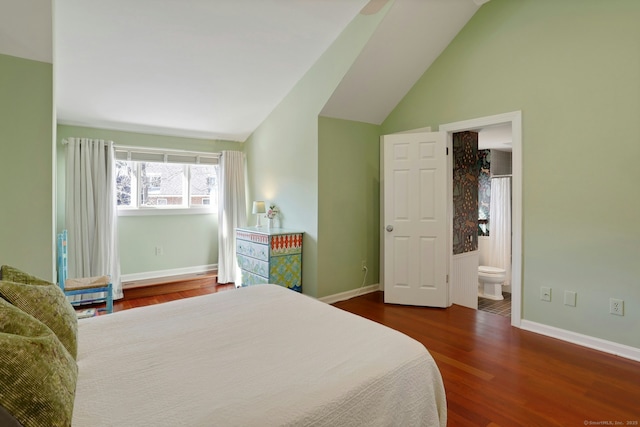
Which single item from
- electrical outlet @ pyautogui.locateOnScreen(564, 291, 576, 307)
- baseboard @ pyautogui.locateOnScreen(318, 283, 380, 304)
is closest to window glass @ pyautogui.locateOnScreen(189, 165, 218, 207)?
baseboard @ pyautogui.locateOnScreen(318, 283, 380, 304)

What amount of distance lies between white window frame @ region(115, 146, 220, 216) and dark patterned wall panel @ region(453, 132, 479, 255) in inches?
132

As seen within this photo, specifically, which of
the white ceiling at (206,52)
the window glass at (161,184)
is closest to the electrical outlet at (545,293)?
the white ceiling at (206,52)

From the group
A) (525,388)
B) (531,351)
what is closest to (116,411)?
(525,388)

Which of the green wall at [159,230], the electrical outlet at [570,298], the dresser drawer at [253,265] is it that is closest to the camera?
the electrical outlet at [570,298]

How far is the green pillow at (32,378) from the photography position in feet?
2.45

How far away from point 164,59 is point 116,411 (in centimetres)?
317

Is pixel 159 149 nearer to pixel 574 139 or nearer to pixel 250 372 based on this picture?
pixel 250 372

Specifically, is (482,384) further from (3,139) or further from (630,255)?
(3,139)

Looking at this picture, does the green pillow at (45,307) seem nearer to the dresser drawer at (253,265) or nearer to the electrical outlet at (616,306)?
the dresser drawer at (253,265)

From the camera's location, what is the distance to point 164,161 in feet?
15.1

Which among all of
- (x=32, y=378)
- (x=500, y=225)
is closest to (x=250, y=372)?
(x=32, y=378)

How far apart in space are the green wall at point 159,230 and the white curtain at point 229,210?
Result: 24 cm

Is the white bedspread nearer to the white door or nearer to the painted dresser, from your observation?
the painted dresser

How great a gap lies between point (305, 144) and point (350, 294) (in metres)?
1.88
